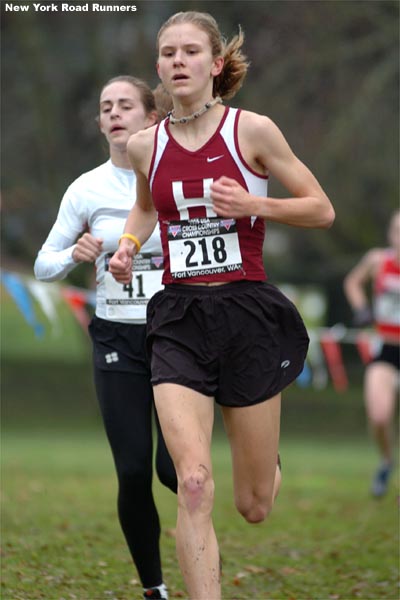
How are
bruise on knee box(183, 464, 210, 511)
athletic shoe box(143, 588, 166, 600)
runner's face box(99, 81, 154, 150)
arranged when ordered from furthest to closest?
runner's face box(99, 81, 154, 150) → athletic shoe box(143, 588, 166, 600) → bruise on knee box(183, 464, 210, 511)

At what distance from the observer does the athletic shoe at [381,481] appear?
1002 centimetres

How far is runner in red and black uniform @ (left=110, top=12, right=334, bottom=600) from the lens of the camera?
4566 millimetres

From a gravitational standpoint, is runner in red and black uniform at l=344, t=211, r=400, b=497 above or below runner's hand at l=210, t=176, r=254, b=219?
below

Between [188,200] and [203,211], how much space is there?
7cm

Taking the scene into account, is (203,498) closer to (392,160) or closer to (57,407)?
(392,160)

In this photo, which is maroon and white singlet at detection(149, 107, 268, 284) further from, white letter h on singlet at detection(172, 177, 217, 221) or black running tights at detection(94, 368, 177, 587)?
black running tights at detection(94, 368, 177, 587)

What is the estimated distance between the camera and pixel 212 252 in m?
4.62

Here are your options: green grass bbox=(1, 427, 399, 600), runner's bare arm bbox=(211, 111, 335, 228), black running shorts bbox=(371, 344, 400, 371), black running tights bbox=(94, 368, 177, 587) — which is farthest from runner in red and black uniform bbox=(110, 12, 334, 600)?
black running shorts bbox=(371, 344, 400, 371)

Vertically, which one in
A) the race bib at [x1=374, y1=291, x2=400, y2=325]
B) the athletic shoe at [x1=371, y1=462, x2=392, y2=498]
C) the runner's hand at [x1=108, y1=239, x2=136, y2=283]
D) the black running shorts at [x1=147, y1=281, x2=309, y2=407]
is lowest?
the athletic shoe at [x1=371, y1=462, x2=392, y2=498]

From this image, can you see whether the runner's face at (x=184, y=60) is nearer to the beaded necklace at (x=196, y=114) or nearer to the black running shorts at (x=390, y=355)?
the beaded necklace at (x=196, y=114)

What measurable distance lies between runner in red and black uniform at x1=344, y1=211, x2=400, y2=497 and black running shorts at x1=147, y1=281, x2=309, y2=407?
5.41 meters

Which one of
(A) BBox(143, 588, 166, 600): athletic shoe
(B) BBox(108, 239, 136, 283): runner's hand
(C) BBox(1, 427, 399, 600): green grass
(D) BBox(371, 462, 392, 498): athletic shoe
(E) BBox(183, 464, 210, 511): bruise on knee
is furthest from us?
(D) BBox(371, 462, 392, 498): athletic shoe

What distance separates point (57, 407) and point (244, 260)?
20817 mm

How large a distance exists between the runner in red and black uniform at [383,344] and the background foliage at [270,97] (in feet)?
20.4
